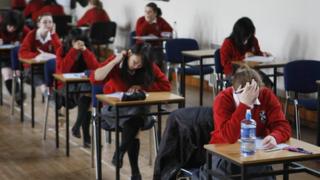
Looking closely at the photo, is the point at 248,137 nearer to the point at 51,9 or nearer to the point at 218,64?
the point at 218,64

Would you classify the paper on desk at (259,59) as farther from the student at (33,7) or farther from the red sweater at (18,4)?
the red sweater at (18,4)

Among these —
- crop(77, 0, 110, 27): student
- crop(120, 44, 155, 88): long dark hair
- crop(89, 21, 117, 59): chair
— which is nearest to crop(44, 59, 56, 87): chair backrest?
crop(120, 44, 155, 88): long dark hair

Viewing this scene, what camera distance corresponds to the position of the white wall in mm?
7570

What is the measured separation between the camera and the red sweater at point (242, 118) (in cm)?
378

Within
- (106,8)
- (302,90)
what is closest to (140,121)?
(302,90)

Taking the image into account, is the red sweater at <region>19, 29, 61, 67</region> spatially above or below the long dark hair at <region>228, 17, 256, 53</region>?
below

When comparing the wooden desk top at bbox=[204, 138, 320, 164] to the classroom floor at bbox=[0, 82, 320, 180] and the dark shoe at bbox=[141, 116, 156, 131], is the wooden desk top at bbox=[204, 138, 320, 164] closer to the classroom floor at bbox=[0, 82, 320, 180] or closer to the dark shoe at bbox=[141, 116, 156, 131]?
the dark shoe at bbox=[141, 116, 156, 131]

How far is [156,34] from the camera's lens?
991 cm

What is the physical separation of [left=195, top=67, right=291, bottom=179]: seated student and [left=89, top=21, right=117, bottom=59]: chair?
24.1ft

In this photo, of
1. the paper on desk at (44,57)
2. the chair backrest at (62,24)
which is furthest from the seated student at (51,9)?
the paper on desk at (44,57)

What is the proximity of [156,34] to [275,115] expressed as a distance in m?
6.11

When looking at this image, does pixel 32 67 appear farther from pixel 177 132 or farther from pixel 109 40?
pixel 109 40

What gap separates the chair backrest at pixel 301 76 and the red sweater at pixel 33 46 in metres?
2.70

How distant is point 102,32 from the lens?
11.2m
